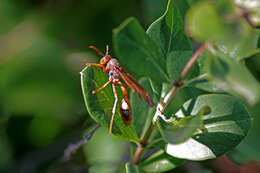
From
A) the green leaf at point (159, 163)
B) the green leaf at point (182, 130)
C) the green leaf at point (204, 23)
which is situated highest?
the green leaf at point (204, 23)

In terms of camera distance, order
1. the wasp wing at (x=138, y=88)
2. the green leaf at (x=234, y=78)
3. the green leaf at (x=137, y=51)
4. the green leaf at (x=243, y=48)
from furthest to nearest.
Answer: the wasp wing at (x=138, y=88)
the green leaf at (x=243, y=48)
the green leaf at (x=137, y=51)
the green leaf at (x=234, y=78)

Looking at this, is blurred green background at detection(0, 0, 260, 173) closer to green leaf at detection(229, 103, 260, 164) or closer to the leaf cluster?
green leaf at detection(229, 103, 260, 164)

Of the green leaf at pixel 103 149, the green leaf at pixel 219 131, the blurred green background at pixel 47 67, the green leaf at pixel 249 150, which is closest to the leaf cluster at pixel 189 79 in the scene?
the green leaf at pixel 219 131

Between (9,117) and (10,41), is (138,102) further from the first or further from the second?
(10,41)

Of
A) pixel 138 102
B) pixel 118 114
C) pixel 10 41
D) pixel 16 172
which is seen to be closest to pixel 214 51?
pixel 118 114

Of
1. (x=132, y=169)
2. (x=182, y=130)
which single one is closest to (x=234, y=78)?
(x=182, y=130)

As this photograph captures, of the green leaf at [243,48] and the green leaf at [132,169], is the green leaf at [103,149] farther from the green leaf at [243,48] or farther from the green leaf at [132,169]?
the green leaf at [243,48]

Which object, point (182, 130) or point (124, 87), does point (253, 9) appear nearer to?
point (182, 130)
